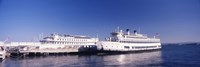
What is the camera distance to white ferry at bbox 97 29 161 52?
203 feet

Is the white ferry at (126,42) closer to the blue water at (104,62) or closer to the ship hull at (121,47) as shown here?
the ship hull at (121,47)

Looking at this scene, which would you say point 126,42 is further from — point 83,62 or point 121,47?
point 83,62

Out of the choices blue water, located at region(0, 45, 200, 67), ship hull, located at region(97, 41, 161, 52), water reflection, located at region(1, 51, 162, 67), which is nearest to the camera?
blue water, located at region(0, 45, 200, 67)

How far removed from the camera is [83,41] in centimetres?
7575

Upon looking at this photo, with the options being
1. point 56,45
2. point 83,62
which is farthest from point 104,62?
point 56,45

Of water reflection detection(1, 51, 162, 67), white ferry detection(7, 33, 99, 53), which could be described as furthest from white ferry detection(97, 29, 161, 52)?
water reflection detection(1, 51, 162, 67)

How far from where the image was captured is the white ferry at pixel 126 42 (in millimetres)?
61972

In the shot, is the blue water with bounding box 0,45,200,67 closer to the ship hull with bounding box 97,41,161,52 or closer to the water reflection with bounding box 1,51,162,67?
the water reflection with bounding box 1,51,162,67

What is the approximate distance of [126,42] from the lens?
6862 cm

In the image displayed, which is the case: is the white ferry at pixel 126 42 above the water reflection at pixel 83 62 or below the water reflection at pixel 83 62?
above

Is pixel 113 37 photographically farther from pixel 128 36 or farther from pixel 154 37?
pixel 154 37

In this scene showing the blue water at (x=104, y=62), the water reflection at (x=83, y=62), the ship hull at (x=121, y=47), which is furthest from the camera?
the ship hull at (x=121, y=47)

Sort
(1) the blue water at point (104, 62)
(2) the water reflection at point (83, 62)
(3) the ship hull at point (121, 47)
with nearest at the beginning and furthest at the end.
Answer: (1) the blue water at point (104, 62), (2) the water reflection at point (83, 62), (3) the ship hull at point (121, 47)

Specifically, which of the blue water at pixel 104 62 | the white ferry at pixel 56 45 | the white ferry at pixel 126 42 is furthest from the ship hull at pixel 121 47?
the blue water at pixel 104 62
